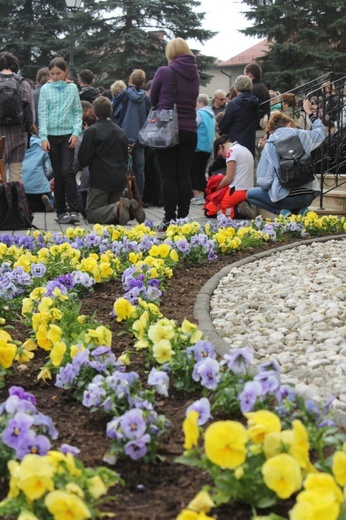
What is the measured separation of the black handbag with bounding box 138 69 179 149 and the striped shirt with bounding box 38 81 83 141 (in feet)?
5.40

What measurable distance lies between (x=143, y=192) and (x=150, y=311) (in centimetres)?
862

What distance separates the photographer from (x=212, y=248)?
685 cm

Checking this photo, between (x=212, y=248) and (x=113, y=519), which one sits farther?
(x=212, y=248)

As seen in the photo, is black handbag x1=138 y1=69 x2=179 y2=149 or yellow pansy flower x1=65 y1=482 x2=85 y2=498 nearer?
yellow pansy flower x1=65 y1=482 x2=85 y2=498

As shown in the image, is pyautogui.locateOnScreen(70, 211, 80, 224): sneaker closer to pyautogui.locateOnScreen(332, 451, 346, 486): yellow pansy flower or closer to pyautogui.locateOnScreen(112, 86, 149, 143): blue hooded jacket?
pyautogui.locateOnScreen(112, 86, 149, 143): blue hooded jacket

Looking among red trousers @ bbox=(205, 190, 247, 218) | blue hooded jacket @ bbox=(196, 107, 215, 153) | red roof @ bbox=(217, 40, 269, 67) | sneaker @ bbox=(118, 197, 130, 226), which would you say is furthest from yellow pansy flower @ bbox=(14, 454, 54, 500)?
red roof @ bbox=(217, 40, 269, 67)

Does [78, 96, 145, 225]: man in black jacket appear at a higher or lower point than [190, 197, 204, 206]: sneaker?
higher

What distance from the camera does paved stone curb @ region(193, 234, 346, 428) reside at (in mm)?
→ 3879

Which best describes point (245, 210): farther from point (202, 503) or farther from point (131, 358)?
point (202, 503)

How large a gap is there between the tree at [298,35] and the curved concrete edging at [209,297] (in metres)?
25.9

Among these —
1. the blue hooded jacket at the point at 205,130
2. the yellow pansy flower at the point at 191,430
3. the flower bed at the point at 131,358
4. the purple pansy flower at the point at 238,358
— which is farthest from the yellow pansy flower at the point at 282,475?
the blue hooded jacket at the point at 205,130

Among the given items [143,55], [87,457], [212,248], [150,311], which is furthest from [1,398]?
[143,55]

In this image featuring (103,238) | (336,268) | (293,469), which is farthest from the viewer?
(103,238)

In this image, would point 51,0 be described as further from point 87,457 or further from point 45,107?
point 87,457
